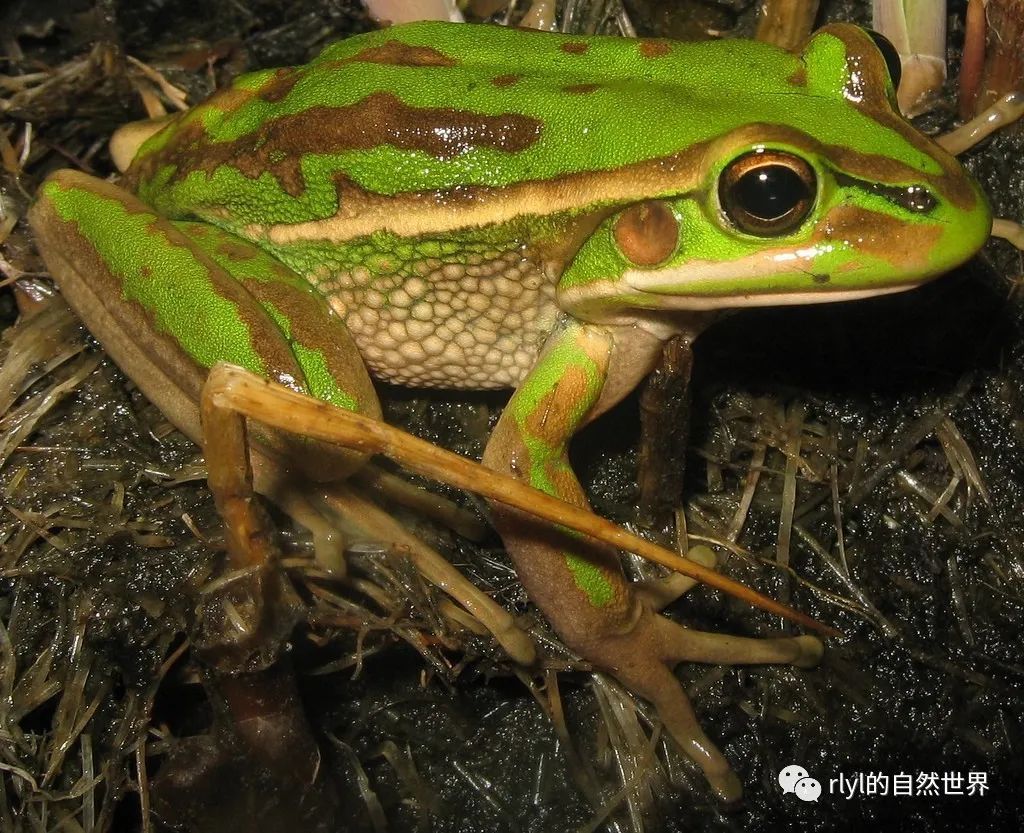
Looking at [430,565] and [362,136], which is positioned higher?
[362,136]

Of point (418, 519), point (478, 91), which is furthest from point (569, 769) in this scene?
point (478, 91)

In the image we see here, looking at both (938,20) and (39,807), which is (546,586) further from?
(938,20)

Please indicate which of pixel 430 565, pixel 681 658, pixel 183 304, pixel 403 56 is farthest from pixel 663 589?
pixel 403 56

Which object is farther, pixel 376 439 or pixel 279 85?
pixel 279 85

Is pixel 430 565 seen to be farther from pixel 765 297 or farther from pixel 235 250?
pixel 765 297

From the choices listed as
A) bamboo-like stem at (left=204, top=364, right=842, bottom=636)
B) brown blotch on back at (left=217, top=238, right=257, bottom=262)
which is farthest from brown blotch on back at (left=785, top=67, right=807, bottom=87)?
brown blotch on back at (left=217, top=238, right=257, bottom=262)

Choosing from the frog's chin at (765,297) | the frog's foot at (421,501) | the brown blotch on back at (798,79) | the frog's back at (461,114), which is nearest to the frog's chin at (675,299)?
the frog's chin at (765,297)
